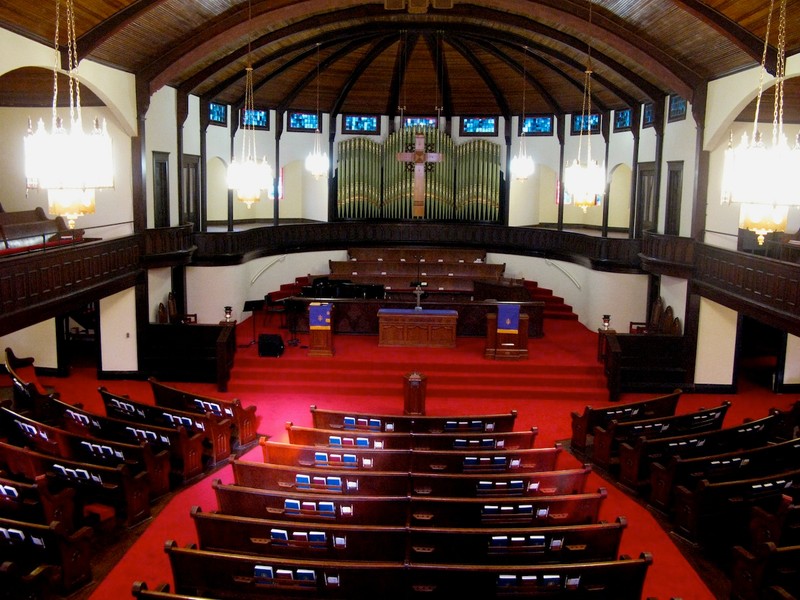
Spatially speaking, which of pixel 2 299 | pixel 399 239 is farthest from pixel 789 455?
pixel 399 239

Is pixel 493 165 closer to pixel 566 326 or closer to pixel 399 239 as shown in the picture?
pixel 399 239

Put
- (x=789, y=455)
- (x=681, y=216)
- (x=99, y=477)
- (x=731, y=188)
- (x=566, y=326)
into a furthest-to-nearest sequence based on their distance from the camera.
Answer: (x=566, y=326), (x=681, y=216), (x=789, y=455), (x=99, y=477), (x=731, y=188)

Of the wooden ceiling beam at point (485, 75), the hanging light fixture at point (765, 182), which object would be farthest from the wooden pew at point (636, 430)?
the wooden ceiling beam at point (485, 75)

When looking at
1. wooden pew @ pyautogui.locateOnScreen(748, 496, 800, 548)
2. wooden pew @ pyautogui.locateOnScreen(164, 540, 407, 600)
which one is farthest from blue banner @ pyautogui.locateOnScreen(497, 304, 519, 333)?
wooden pew @ pyautogui.locateOnScreen(164, 540, 407, 600)

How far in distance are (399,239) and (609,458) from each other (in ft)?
49.1

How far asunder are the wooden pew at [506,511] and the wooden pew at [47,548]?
4.16 meters

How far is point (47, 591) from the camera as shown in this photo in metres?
8.29

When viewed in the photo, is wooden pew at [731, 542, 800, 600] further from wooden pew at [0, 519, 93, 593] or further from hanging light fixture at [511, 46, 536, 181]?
hanging light fixture at [511, 46, 536, 181]

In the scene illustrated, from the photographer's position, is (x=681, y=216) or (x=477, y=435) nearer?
(x=477, y=435)

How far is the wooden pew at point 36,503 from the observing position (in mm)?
9648

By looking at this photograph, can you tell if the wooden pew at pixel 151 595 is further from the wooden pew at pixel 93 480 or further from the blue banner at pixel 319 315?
the blue banner at pixel 319 315

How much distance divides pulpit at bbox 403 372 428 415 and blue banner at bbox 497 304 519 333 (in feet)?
12.3

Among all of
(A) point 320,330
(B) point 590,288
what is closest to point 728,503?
(A) point 320,330

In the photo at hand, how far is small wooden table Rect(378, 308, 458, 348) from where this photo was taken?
765 inches
